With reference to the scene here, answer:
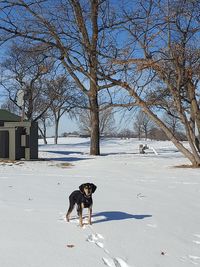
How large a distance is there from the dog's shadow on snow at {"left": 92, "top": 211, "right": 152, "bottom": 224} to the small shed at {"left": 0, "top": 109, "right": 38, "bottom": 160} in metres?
12.0

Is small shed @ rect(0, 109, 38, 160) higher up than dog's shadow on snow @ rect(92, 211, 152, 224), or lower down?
higher up

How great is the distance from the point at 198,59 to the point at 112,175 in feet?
21.3

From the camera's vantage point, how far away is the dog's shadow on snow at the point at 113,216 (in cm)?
626

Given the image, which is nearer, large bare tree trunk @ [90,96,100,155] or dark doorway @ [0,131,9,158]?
dark doorway @ [0,131,9,158]

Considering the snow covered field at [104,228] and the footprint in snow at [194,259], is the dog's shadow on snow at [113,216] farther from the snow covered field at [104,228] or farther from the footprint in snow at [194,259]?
the footprint in snow at [194,259]

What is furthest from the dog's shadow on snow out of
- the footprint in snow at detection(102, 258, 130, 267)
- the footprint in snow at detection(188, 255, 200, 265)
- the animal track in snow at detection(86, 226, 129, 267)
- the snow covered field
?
the footprint in snow at detection(188, 255, 200, 265)

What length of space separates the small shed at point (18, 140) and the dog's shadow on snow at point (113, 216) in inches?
471

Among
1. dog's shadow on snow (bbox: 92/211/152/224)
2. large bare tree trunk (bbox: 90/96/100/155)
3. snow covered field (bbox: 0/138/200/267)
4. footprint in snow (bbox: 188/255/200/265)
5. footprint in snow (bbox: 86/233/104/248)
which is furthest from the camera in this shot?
large bare tree trunk (bbox: 90/96/100/155)

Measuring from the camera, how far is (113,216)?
6.52 metres

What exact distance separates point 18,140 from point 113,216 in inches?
495

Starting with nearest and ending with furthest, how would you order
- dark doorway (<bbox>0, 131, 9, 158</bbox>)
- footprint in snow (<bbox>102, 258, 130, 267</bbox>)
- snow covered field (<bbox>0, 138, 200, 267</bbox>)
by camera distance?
footprint in snow (<bbox>102, 258, 130, 267</bbox>)
snow covered field (<bbox>0, 138, 200, 267</bbox>)
dark doorway (<bbox>0, 131, 9, 158</bbox>)

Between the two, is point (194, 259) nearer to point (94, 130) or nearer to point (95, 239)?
point (95, 239)

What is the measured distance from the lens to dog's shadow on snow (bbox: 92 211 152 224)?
247 inches

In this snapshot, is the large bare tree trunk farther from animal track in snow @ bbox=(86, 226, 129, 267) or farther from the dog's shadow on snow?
animal track in snow @ bbox=(86, 226, 129, 267)
